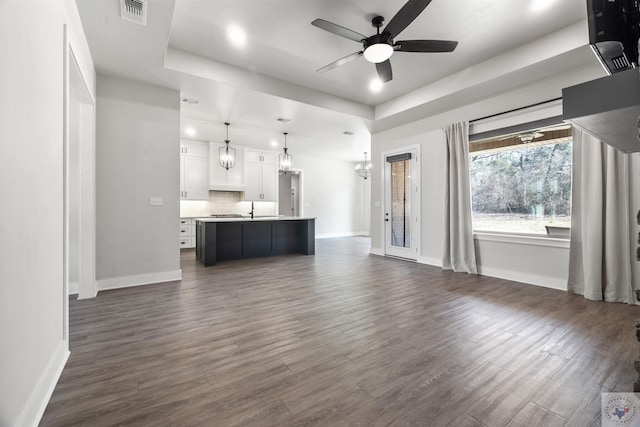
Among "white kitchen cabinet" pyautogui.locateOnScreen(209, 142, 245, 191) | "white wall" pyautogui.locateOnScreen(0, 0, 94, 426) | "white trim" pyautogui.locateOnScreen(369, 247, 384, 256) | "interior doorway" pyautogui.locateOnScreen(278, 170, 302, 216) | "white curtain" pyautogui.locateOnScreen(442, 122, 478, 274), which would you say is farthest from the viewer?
"interior doorway" pyautogui.locateOnScreen(278, 170, 302, 216)

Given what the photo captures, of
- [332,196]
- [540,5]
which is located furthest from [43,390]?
[332,196]

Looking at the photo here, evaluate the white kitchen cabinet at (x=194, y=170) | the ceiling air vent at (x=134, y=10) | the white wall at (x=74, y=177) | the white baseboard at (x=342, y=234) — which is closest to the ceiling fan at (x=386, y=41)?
the ceiling air vent at (x=134, y=10)

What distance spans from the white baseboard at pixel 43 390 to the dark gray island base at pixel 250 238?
3.36 metres

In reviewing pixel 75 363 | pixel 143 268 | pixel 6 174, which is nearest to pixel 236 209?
pixel 143 268

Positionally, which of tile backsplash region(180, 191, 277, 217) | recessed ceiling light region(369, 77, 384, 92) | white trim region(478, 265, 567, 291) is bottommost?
white trim region(478, 265, 567, 291)

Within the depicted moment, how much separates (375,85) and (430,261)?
3314mm

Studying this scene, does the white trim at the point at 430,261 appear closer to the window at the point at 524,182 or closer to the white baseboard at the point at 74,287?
the window at the point at 524,182

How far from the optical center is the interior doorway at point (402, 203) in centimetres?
564

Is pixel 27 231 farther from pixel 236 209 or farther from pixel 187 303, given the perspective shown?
pixel 236 209

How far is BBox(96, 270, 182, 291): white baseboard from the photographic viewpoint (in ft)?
12.1

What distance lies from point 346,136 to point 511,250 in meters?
4.37

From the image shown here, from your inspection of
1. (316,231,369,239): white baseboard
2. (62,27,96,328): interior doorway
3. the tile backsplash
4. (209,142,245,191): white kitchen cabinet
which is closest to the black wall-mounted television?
(62,27,96,328): interior doorway

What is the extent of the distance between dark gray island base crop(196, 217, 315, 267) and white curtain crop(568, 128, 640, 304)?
15.0 feet

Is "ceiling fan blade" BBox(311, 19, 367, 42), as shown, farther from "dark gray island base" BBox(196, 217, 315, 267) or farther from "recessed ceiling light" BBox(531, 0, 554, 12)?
"dark gray island base" BBox(196, 217, 315, 267)
